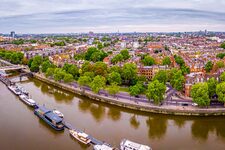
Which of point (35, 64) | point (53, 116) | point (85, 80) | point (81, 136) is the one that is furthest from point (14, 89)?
point (81, 136)

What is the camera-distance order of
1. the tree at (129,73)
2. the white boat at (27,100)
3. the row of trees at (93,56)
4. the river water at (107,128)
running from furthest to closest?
the row of trees at (93,56)
the tree at (129,73)
the white boat at (27,100)
the river water at (107,128)

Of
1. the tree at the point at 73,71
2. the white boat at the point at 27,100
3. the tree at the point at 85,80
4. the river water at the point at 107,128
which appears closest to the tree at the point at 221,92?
the river water at the point at 107,128

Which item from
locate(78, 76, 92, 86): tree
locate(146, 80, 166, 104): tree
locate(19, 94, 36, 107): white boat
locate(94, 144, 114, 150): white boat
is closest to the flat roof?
locate(19, 94, 36, 107): white boat

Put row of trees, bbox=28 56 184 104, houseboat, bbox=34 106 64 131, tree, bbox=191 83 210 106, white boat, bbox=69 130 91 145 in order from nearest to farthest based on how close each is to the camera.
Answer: white boat, bbox=69 130 91 145
houseboat, bbox=34 106 64 131
tree, bbox=191 83 210 106
row of trees, bbox=28 56 184 104

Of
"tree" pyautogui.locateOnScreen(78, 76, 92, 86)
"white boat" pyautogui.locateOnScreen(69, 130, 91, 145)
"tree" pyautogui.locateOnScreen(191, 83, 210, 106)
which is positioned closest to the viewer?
"white boat" pyautogui.locateOnScreen(69, 130, 91, 145)

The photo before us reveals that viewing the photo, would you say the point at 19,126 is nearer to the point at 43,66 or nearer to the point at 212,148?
the point at 212,148

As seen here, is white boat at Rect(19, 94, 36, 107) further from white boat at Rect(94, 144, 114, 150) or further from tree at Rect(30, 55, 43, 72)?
tree at Rect(30, 55, 43, 72)

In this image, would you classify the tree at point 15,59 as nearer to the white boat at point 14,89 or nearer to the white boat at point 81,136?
the white boat at point 14,89
